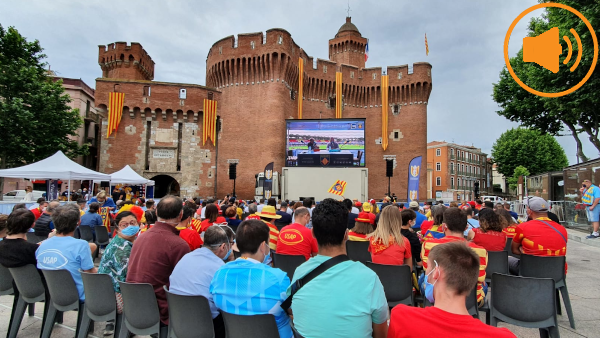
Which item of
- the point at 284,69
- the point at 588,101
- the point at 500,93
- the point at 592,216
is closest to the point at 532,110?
the point at 500,93

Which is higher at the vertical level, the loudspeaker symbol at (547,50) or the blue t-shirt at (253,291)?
the loudspeaker symbol at (547,50)

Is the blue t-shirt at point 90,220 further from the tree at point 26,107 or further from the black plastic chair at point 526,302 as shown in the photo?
the tree at point 26,107

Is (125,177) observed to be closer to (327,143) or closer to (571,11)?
(327,143)

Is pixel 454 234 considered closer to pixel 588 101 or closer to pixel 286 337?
Answer: pixel 286 337

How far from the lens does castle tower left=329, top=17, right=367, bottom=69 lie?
37438 mm

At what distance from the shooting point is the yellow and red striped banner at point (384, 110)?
31.4m

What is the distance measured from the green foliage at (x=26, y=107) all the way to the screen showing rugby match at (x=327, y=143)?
15268 millimetres

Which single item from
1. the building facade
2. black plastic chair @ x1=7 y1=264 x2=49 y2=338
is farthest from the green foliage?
the building facade

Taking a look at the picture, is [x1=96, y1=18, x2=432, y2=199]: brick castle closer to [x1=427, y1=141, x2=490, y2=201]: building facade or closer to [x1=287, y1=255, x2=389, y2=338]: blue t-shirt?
[x1=287, y1=255, x2=389, y2=338]: blue t-shirt

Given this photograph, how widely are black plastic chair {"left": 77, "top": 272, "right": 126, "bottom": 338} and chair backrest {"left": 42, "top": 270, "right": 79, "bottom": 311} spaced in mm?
256

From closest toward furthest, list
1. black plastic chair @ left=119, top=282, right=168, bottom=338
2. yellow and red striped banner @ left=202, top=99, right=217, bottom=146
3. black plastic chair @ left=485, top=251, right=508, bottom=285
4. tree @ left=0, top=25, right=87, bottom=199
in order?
1. black plastic chair @ left=119, top=282, right=168, bottom=338
2. black plastic chair @ left=485, top=251, right=508, bottom=285
3. tree @ left=0, top=25, right=87, bottom=199
4. yellow and red striped banner @ left=202, top=99, right=217, bottom=146

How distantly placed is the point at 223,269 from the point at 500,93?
24.5 metres

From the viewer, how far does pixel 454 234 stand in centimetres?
324

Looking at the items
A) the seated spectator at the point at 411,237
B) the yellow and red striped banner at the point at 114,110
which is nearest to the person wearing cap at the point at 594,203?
the seated spectator at the point at 411,237
